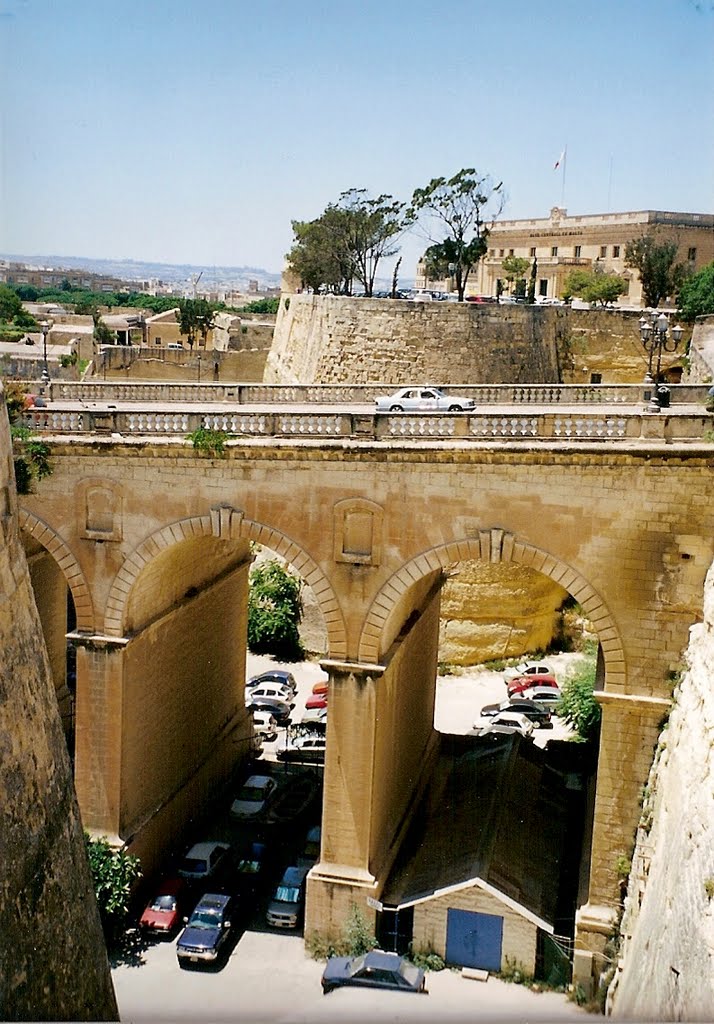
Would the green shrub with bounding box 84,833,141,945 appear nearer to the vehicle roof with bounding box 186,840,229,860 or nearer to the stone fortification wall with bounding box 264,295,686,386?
the vehicle roof with bounding box 186,840,229,860

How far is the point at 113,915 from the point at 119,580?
5074 millimetres

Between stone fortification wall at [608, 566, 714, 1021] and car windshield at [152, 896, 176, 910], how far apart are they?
6.85 m

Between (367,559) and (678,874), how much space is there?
22.3 ft

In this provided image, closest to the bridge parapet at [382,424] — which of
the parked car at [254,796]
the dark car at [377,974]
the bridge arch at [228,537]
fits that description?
the bridge arch at [228,537]

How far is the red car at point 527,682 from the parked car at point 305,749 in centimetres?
649

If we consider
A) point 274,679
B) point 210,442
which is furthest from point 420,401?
point 274,679

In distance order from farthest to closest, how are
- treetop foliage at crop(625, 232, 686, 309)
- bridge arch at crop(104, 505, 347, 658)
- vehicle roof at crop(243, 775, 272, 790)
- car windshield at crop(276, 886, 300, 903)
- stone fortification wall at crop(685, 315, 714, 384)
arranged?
treetop foliage at crop(625, 232, 686, 309), stone fortification wall at crop(685, 315, 714, 384), vehicle roof at crop(243, 775, 272, 790), car windshield at crop(276, 886, 300, 903), bridge arch at crop(104, 505, 347, 658)

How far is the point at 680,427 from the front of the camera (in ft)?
51.2

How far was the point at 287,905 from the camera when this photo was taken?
56.2 feet

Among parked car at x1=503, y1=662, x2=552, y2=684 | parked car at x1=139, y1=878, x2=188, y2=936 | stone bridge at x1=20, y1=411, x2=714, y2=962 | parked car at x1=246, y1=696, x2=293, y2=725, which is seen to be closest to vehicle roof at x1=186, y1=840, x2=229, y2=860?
stone bridge at x1=20, y1=411, x2=714, y2=962

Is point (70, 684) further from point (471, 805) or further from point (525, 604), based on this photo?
point (525, 604)

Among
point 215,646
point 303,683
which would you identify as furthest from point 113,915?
point 303,683

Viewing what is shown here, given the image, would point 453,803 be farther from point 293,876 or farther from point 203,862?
point 203,862

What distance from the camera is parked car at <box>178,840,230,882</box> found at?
1817 cm
